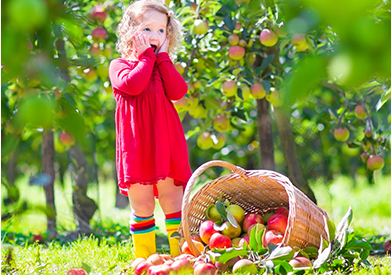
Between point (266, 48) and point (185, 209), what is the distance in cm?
140

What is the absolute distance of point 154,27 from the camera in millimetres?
1909

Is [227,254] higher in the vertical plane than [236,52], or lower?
lower

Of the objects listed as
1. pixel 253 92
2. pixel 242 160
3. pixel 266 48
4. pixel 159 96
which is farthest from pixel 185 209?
pixel 242 160

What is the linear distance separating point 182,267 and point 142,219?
457mm

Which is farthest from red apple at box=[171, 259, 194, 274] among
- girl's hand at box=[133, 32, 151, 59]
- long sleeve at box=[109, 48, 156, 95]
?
girl's hand at box=[133, 32, 151, 59]

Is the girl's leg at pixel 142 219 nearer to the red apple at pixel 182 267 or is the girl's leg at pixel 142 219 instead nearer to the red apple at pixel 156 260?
the red apple at pixel 156 260

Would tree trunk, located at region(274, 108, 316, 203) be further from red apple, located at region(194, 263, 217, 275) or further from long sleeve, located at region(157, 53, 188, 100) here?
red apple, located at region(194, 263, 217, 275)

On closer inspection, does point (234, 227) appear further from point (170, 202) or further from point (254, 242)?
point (170, 202)

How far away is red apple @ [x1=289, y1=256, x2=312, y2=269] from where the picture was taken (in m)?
1.43

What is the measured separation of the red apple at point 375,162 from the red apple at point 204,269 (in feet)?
4.43

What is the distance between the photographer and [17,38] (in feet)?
1.71

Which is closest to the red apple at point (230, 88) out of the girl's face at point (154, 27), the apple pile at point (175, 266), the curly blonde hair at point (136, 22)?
the curly blonde hair at point (136, 22)

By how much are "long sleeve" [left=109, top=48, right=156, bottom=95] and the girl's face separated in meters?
0.08

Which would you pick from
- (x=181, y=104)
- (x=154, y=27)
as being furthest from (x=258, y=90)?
(x=154, y=27)
